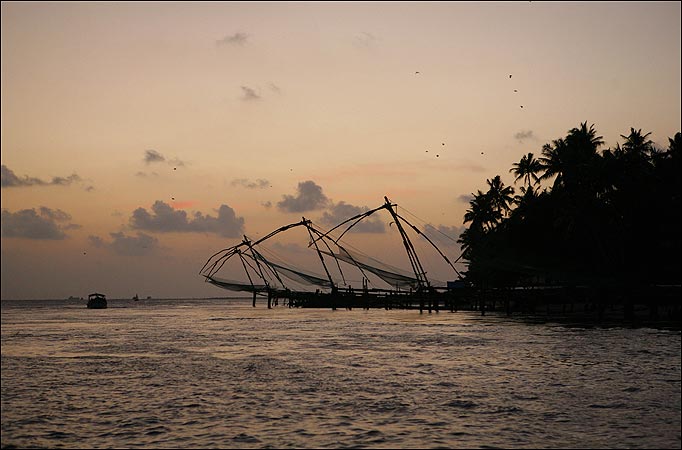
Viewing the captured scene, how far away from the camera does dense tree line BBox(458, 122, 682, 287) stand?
32.0m

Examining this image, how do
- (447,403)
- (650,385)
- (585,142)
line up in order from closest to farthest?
(447,403) → (650,385) → (585,142)

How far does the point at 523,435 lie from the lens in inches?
404

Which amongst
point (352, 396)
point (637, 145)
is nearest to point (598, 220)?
point (637, 145)

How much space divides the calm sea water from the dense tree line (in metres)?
7.52

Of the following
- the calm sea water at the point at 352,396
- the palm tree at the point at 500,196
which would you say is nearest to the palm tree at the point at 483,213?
the palm tree at the point at 500,196

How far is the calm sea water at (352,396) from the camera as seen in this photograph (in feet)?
34.2

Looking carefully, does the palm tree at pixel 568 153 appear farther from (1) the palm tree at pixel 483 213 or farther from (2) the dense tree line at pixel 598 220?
(1) the palm tree at pixel 483 213

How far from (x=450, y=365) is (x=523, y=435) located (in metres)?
8.81

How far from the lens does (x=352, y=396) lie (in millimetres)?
14125

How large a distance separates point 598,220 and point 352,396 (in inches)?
1118

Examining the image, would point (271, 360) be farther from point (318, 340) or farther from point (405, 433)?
point (405, 433)

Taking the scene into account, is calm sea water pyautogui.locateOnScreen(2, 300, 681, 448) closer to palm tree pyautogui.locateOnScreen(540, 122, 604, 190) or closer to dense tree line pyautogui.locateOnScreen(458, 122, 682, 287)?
dense tree line pyautogui.locateOnScreen(458, 122, 682, 287)

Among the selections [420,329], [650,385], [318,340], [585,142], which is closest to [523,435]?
[650,385]

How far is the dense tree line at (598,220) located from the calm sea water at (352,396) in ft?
24.7
